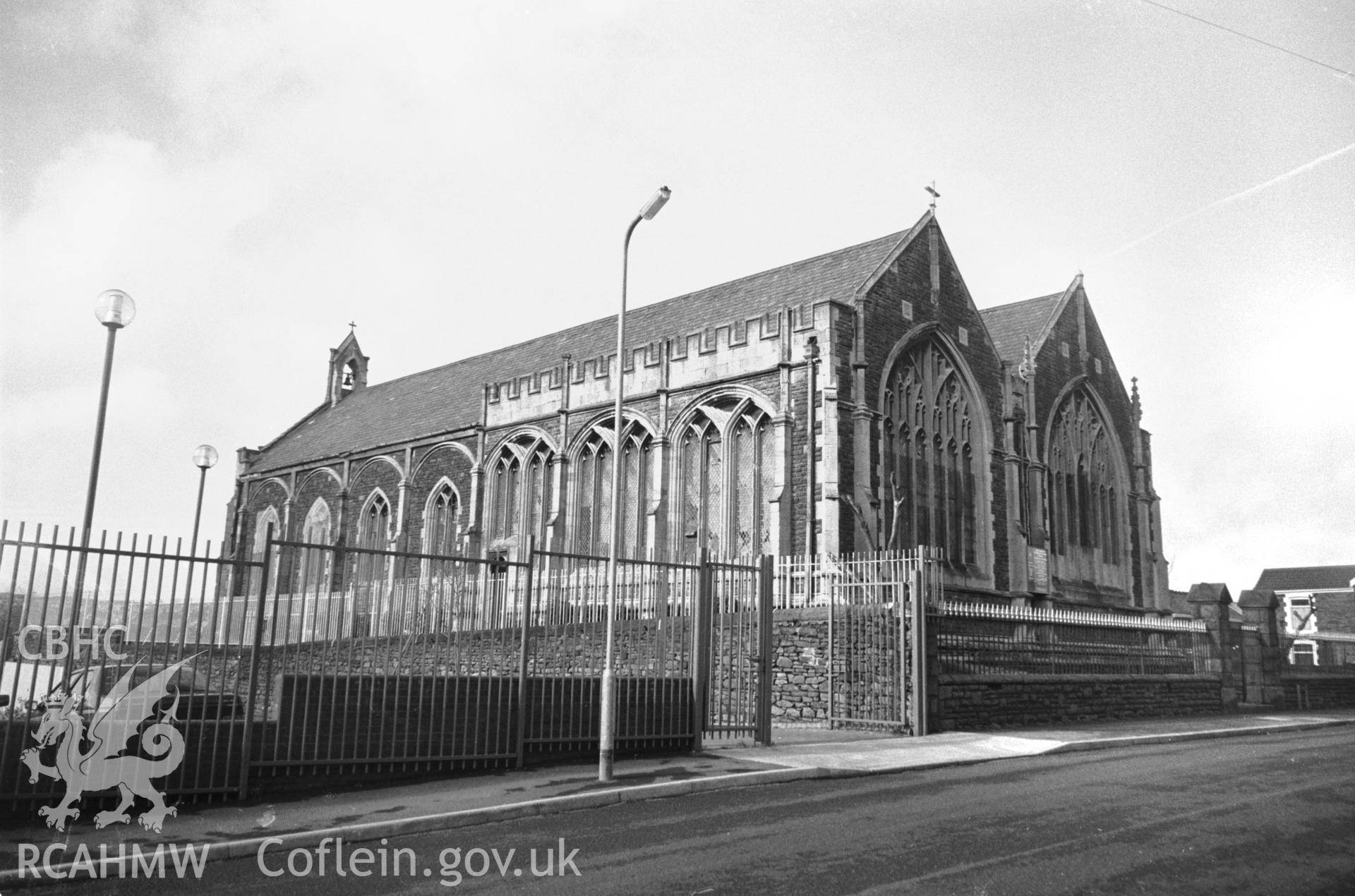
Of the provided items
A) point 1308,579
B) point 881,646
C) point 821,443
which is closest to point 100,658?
point 881,646

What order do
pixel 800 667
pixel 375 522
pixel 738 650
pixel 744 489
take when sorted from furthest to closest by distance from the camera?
1. pixel 375 522
2. pixel 744 489
3. pixel 800 667
4. pixel 738 650

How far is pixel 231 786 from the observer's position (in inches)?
415

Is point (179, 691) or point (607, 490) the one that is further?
point (607, 490)

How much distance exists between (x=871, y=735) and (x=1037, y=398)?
59.3ft

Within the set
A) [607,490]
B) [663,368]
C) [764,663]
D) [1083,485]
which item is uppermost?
[663,368]

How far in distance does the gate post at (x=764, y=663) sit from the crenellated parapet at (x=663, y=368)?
35.4ft

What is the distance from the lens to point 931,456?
1111 inches

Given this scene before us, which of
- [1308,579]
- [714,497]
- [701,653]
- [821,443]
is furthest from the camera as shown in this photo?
[1308,579]

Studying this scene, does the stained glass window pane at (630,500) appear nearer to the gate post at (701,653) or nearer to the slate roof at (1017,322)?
the slate roof at (1017,322)

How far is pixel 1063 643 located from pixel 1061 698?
3.78 feet

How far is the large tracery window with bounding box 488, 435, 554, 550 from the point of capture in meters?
31.8

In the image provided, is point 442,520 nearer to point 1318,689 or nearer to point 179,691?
point 179,691

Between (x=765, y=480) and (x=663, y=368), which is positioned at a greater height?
(x=663, y=368)

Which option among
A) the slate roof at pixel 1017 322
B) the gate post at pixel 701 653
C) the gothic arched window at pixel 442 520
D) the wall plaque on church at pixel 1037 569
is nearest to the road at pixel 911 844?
the gate post at pixel 701 653
